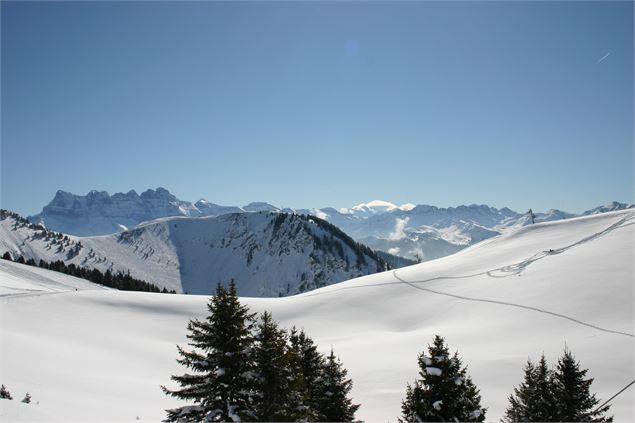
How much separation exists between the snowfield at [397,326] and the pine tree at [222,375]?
16.0ft

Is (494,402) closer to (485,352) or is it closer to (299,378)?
(485,352)

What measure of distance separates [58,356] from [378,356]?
2395 cm

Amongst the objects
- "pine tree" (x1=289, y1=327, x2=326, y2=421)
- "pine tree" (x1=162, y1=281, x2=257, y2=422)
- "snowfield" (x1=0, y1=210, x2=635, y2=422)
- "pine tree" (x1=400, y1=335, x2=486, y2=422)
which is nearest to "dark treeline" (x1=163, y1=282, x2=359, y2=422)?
"pine tree" (x1=162, y1=281, x2=257, y2=422)

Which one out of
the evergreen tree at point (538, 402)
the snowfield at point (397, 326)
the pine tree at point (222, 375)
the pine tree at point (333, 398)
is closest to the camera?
the pine tree at point (222, 375)

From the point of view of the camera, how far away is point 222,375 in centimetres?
1152

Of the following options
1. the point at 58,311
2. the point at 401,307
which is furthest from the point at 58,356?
the point at 401,307

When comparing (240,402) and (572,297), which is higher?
(572,297)

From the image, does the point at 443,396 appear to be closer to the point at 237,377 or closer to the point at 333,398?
the point at 333,398

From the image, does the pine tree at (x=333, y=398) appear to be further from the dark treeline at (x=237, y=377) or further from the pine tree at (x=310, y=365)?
the dark treeline at (x=237, y=377)

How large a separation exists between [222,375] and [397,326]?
1386 inches

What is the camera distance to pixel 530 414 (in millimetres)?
16156

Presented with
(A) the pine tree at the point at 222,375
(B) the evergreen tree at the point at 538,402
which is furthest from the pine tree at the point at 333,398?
(B) the evergreen tree at the point at 538,402

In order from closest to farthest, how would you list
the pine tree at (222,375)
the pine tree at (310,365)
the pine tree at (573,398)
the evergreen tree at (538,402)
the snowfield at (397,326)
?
the pine tree at (222,375)
the pine tree at (573,398)
the evergreen tree at (538,402)
the pine tree at (310,365)
the snowfield at (397,326)

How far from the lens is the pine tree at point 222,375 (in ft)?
37.9
